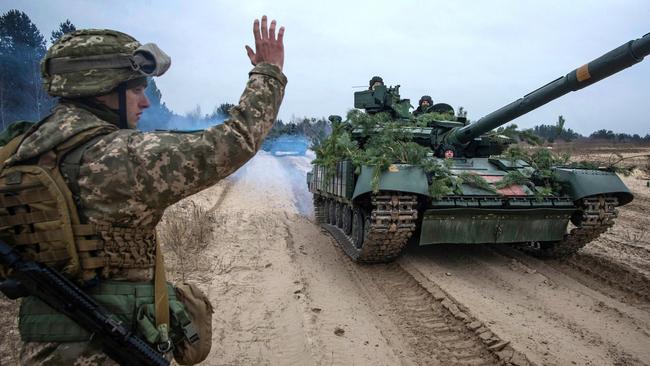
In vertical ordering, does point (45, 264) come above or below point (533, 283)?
above

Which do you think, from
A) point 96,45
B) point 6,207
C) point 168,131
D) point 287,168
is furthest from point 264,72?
point 287,168

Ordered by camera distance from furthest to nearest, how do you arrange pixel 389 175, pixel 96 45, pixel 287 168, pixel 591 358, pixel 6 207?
pixel 287 168 < pixel 389 175 < pixel 591 358 < pixel 96 45 < pixel 6 207

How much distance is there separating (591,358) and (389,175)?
2808 millimetres

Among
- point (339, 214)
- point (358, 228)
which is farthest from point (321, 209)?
point (358, 228)

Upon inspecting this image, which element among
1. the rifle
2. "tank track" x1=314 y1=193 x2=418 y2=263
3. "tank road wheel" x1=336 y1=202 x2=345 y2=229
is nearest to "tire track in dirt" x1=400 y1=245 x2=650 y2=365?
"tank track" x1=314 y1=193 x2=418 y2=263

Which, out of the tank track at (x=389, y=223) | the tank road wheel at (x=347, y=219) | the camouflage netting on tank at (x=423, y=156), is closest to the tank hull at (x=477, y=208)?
the tank track at (x=389, y=223)

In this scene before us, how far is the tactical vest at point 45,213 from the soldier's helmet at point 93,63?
0.21 metres

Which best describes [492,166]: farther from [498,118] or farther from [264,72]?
[264,72]

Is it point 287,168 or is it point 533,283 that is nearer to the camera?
point 533,283

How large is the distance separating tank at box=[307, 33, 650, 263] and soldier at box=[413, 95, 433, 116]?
2.80 m

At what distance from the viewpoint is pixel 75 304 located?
158 centimetres

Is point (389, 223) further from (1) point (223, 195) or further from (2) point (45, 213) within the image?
(1) point (223, 195)

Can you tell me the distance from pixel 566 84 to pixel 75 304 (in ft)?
17.4

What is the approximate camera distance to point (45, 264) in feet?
5.20
